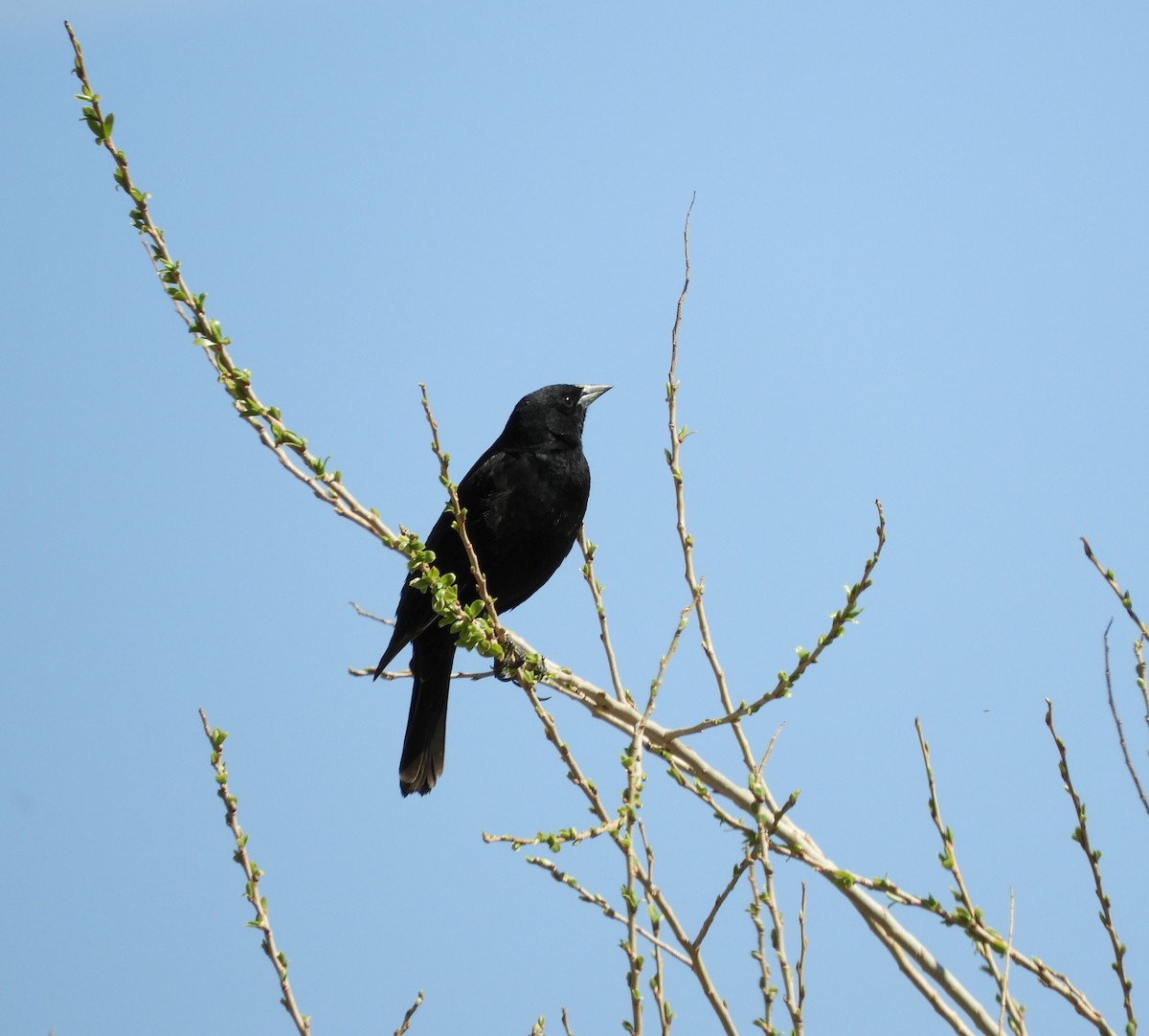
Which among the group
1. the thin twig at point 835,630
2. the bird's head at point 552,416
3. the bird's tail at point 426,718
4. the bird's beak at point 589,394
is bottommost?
the thin twig at point 835,630

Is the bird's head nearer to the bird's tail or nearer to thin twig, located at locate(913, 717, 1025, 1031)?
the bird's tail

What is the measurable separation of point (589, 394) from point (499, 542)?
1170mm

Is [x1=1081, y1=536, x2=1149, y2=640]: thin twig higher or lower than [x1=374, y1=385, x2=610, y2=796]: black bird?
lower

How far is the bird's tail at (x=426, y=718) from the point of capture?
17.7 feet

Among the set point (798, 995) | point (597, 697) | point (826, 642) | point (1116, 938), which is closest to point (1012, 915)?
point (1116, 938)

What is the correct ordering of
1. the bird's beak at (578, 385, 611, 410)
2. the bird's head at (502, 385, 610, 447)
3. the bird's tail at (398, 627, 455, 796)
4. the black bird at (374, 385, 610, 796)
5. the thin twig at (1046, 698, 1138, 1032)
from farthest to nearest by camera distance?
the bird's beak at (578, 385, 611, 410), the bird's head at (502, 385, 610, 447), the bird's tail at (398, 627, 455, 796), the black bird at (374, 385, 610, 796), the thin twig at (1046, 698, 1138, 1032)

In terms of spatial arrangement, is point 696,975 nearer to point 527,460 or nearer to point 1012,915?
point 1012,915

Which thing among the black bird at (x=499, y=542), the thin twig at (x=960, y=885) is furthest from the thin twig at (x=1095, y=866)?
the black bird at (x=499, y=542)

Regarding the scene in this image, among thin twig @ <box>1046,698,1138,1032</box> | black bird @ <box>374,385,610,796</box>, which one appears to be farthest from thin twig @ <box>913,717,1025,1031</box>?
black bird @ <box>374,385,610,796</box>

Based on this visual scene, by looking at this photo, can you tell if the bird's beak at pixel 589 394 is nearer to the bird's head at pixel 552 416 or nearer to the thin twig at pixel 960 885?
the bird's head at pixel 552 416

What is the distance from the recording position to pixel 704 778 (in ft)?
9.87

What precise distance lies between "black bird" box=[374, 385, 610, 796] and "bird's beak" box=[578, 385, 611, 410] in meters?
0.38

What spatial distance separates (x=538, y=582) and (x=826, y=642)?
9.51 ft

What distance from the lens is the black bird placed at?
5270mm
